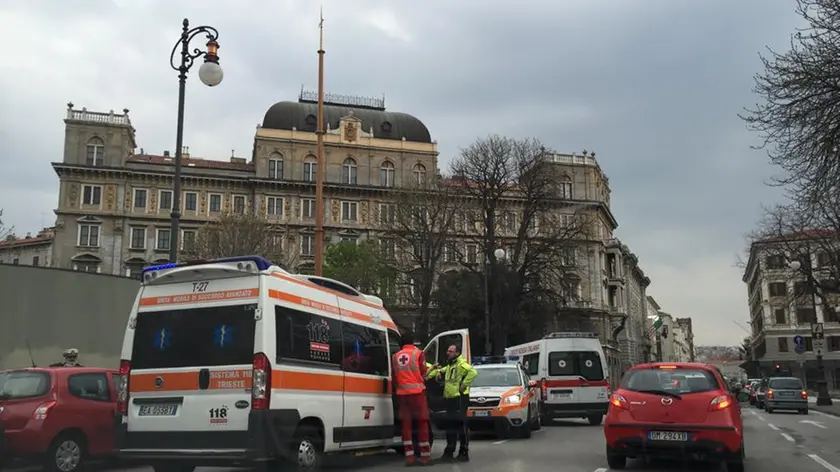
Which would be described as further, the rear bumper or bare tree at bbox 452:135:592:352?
bare tree at bbox 452:135:592:352

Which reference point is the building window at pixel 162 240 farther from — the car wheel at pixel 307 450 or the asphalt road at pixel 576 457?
the car wheel at pixel 307 450

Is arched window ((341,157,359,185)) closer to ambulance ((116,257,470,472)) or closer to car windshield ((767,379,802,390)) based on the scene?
car windshield ((767,379,802,390))

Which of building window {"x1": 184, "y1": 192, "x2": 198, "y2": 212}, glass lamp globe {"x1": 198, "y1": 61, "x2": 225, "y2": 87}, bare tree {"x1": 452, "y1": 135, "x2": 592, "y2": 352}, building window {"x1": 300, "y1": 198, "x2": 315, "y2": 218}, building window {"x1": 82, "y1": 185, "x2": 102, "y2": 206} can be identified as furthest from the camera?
building window {"x1": 300, "y1": 198, "x2": 315, "y2": 218}

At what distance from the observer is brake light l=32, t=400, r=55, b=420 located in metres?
9.63

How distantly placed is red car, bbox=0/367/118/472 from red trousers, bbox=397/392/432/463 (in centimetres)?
446

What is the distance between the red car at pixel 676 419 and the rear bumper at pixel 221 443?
480 cm

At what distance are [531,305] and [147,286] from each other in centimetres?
3951

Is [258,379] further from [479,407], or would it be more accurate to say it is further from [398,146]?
[398,146]

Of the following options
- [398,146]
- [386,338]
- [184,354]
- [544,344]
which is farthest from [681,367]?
[398,146]

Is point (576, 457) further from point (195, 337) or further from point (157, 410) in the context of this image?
point (157, 410)

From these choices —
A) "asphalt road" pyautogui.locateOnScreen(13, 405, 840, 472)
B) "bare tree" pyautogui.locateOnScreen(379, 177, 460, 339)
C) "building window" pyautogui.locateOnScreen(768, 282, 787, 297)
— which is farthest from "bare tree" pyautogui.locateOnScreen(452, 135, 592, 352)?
"building window" pyautogui.locateOnScreen(768, 282, 787, 297)

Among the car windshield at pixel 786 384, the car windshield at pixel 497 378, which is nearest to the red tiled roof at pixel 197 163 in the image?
the car windshield at pixel 786 384

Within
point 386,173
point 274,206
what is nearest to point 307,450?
point 274,206

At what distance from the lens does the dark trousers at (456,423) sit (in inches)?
443
